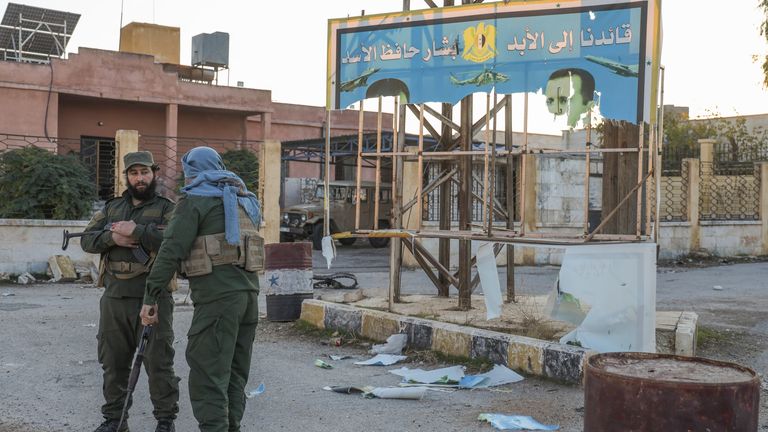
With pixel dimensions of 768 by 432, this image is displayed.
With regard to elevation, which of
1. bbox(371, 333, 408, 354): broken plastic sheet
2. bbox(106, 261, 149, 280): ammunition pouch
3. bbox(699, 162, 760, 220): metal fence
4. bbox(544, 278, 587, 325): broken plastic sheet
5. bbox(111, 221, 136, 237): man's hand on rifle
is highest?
bbox(699, 162, 760, 220): metal fence

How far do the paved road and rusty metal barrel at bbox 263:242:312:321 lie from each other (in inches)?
8.9

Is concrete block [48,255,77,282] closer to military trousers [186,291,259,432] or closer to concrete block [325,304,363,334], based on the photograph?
concrete block [325,304,363,334]

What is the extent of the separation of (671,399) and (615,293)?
11.0ft

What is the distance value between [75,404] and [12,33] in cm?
2543

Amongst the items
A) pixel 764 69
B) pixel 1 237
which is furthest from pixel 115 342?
pixel 764 69

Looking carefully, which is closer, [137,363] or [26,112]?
[137,363]

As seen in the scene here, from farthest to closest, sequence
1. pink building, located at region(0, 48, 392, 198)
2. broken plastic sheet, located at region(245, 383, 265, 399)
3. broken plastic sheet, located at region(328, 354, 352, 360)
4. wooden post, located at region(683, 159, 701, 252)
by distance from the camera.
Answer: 1. pink building, located at region(0, 48, 392, 198)
2. wooden post, located at region(683, 159, 701, 252)
3. broken plastic sheet, located at region(328, 354, 352, 360)
4. broken plastic sheet, located at region(245, 383, 265, 399)

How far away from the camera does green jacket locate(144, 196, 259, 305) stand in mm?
4293

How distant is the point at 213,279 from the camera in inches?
170

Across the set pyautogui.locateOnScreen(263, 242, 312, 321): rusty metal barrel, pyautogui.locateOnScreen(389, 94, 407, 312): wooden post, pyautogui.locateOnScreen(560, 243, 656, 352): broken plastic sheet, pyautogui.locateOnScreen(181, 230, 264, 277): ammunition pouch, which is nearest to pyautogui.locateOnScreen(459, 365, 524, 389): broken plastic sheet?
pyautogui.locateOnScreen(560, 243, 656, 352): broken plastic sheet

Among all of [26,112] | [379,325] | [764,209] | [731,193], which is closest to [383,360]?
[379,325]

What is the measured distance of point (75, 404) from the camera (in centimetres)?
557

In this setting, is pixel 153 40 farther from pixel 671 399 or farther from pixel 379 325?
pixel 671 399

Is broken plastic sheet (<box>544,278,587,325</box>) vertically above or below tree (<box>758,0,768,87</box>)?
below
